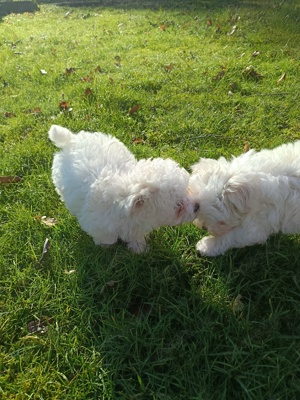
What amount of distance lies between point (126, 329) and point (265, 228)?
125 cm

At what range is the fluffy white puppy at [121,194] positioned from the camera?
2.34m

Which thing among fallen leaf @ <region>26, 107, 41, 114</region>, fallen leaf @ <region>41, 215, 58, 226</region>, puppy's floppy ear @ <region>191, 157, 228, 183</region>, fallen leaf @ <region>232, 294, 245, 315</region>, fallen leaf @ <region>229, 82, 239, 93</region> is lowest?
fallen leaf @ <region>41, 215, 58, 226</region>

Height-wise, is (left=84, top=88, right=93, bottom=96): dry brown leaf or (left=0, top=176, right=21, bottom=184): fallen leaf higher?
(left=84, top=88, right=93, bottom=96): dry brown leaf

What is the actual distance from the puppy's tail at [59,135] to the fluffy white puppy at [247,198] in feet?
3.77

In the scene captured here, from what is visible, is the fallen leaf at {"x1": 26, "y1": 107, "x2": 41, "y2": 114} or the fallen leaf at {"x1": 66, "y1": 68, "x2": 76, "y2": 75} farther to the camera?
the fallen leaf at {"x1": 66, "y1": 68, "x2": 76, "y2": 75}

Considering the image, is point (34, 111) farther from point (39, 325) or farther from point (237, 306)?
point (237, 306)

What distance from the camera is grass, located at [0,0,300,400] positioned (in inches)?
77.0

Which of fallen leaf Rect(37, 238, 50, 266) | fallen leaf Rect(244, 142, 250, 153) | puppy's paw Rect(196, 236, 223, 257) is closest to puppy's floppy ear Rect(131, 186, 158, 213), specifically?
puppy's paw Rect(196, 236, 223, 257)

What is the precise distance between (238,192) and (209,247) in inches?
20.3

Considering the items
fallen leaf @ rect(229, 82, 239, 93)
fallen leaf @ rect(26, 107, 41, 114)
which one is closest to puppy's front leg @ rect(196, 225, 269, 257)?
fallen leaf @ rect(229, 82, 239, 93)

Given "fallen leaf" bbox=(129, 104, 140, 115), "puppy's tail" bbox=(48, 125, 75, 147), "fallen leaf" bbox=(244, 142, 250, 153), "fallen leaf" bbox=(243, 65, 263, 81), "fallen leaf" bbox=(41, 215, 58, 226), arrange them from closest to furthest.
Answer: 1. "puppy's tail" bbox=(48, 125, 75, 147)
2. "fallen leaf" bbox=(41, 215, 58, 226)
3. "fallen leaf" bbox=(244, 142, 250, 153)
4. "fallen leaf" bbox=(129, 104, 140, 115)
5. "fallen leaf" bbox=(243, 65, 263, 81)

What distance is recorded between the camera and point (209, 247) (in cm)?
257

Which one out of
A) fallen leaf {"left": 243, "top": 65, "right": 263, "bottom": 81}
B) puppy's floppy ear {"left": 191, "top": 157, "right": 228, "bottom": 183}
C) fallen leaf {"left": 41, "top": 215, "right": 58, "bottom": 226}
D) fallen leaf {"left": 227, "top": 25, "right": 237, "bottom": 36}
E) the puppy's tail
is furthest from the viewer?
fallen leaf {"left": 227, "top": 25, "right": 237, "bottom": 36}

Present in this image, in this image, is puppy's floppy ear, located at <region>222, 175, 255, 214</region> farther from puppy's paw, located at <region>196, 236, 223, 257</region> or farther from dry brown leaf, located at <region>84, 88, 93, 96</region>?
dry brown leaf, located at <region>84, 88, 93, 96</region>
